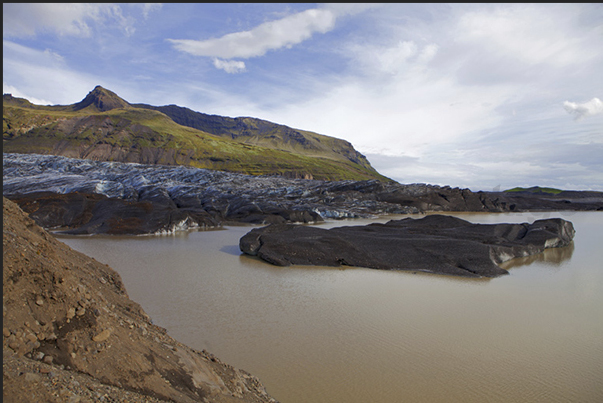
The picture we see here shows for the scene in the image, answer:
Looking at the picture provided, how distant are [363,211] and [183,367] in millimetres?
41201

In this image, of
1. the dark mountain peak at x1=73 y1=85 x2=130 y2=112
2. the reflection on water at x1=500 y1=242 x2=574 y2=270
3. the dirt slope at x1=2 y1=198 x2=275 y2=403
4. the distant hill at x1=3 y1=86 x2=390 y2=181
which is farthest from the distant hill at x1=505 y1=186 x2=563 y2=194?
the dark mountain peak at x1=73 y1=85 x2=130 y2=112

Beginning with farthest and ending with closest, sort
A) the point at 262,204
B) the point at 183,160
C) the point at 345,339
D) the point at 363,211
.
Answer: the point at 183,160, the point at 363,211, the point at 262,204, the point at 345,339

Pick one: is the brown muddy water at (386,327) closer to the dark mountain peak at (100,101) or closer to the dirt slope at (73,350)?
the dirt slope at (73,350)

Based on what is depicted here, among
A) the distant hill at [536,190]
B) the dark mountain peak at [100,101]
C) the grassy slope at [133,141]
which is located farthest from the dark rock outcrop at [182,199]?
the dark mountain peak at [100,101]

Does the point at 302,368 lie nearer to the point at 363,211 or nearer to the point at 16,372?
the point at 16,372

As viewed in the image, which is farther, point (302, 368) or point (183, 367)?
point (302, 368)

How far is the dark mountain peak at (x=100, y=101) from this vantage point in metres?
160

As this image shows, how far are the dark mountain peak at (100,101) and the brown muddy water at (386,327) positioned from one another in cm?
16938

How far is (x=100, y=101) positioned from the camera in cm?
16000

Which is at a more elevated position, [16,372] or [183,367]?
[16,372]

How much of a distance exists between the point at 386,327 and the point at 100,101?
180878 mm

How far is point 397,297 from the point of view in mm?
10742

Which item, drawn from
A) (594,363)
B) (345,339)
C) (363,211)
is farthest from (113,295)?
(363,211)

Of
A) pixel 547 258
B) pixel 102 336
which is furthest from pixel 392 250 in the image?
pixel 102 336
